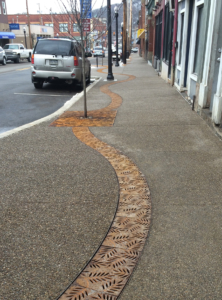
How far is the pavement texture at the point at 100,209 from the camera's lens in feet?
7.98

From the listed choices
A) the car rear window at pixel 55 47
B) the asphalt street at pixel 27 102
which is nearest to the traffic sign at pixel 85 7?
the asphalt street at pixel 27 102

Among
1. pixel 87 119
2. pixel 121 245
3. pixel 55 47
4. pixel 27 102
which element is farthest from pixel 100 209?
pixel 55 47

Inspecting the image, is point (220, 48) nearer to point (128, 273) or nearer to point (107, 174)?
point (107, 174)

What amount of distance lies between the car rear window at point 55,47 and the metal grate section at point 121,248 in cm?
883

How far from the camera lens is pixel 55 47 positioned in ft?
39.4

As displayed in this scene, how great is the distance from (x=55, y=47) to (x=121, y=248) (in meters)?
10.7

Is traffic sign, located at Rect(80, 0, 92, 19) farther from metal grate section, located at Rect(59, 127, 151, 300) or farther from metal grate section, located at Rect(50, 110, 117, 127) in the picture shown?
metal grate section, located at Rect(59, 127, 151, 300)

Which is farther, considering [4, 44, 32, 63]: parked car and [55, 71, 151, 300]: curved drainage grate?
[4, 44, 32, 63]: parked car

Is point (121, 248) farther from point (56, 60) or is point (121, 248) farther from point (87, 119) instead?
point (56, 60)

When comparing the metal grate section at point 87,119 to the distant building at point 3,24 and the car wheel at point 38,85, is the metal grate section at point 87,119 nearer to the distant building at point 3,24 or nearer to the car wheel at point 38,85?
the car wheel at point 38,85

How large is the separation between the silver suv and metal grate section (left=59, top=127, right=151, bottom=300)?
845 centimetres

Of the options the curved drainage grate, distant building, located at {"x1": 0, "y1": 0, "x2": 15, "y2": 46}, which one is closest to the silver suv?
the curved drainage grate

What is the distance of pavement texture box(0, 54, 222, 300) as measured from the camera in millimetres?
2434

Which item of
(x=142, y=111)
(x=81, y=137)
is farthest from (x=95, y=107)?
(x=81, y=137)
